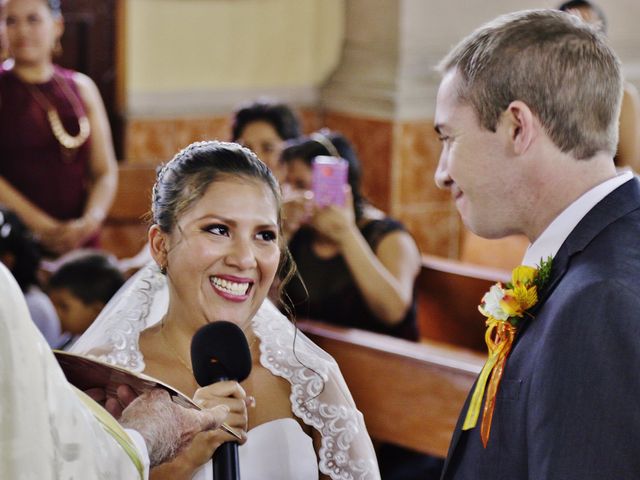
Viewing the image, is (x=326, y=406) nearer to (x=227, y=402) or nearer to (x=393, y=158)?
(x=227, y=402)

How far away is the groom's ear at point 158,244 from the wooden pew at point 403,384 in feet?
5.64

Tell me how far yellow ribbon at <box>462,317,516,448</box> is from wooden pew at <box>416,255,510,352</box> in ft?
9.87

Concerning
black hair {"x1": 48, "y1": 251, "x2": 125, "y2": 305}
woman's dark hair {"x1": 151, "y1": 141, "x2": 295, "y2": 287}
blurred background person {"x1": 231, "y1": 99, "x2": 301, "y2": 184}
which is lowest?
black hair {"x1": 48, "y1": 251, "x2": 125, "y2": 305}

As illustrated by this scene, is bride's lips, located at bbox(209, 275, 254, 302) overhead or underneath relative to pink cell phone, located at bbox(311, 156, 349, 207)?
overhead

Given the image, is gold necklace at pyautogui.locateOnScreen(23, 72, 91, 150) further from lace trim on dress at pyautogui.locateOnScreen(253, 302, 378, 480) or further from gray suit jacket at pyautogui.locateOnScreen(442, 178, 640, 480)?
gray suit jacket at pyautogui.locateOnScreen(442, 178, 640, 480)

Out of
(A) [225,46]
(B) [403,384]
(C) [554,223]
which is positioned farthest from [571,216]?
(A) [225,46]

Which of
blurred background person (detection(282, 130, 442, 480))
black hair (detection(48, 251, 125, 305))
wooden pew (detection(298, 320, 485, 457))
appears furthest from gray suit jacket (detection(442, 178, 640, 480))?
black hair (detection(48, 251, 125, 305))

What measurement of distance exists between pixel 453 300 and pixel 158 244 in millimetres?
2991

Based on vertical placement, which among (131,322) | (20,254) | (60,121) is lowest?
(20,254)

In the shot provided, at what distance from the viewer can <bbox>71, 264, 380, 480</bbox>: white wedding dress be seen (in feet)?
7.93

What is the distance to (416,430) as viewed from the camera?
13.7 ft

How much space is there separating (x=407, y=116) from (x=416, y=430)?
3.32 m

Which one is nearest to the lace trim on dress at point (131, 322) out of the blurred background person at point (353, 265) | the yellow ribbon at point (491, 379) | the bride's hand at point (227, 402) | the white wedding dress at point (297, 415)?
the white wedding dress at point (297, 415)

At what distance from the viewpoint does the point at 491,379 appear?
2020 millimetres
